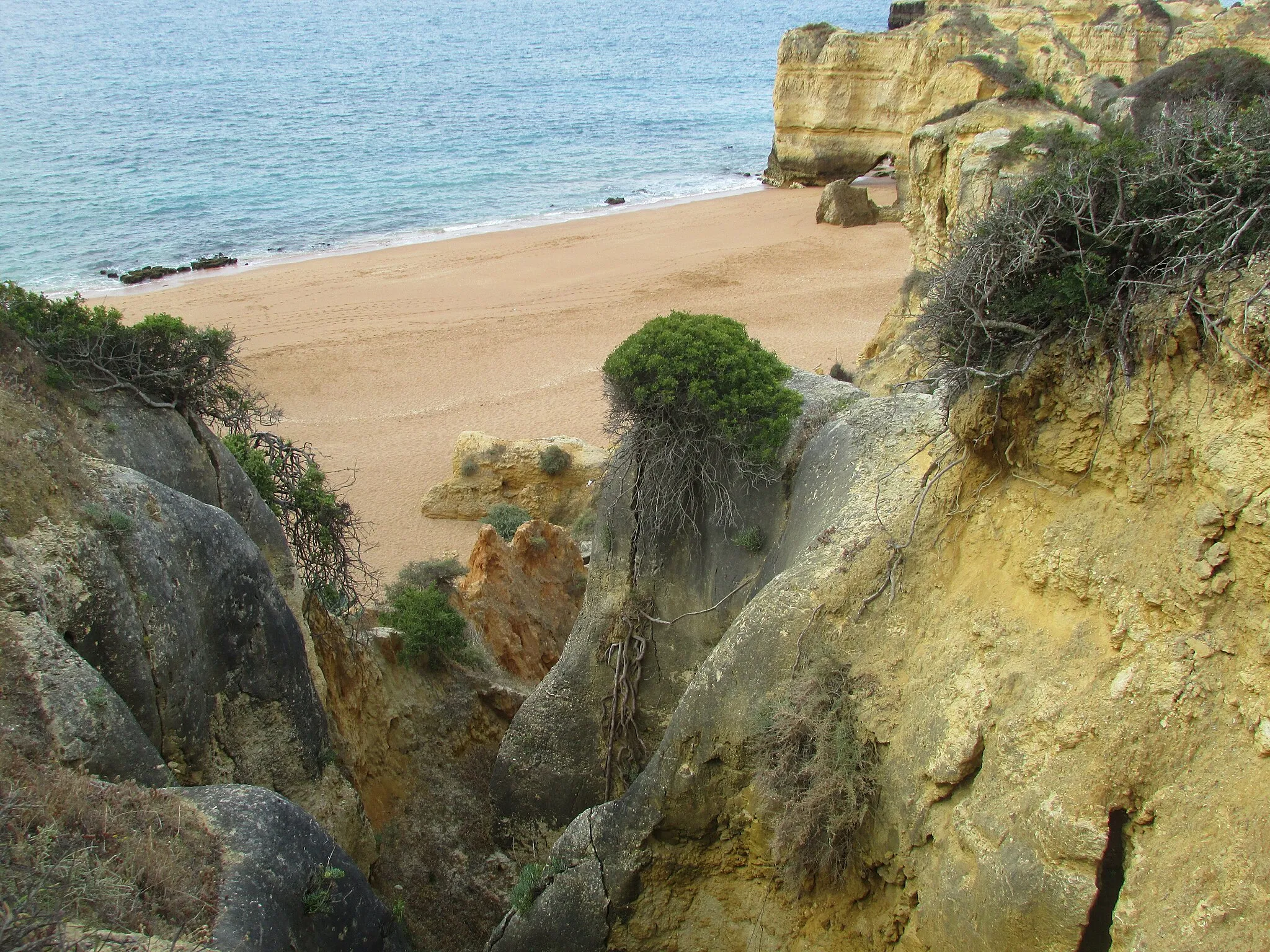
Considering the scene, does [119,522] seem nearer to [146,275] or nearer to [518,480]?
[518,480]

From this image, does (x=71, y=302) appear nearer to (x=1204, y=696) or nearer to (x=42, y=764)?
(x=42, y=764)

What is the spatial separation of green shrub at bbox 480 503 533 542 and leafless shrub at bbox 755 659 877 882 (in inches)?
484

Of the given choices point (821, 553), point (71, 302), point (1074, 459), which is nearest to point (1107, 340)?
point (1074, 459)

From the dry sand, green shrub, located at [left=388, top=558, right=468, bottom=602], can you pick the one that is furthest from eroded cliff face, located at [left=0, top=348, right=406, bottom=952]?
the dry sand

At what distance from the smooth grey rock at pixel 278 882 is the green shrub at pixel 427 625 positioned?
568cm

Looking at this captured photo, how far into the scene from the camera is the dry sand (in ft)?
84.4

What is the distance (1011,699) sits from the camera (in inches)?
270

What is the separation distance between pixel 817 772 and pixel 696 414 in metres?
4.57

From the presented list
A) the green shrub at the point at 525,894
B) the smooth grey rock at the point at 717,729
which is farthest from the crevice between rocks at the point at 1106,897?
the green shrub at the point at 525,894

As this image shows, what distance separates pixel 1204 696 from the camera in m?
5.94

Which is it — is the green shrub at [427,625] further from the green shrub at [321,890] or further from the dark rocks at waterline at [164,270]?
the dark rocks at waterline at [164,270]

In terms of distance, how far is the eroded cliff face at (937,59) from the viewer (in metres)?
41.2

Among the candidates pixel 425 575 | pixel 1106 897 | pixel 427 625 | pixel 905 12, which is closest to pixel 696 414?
pixel 427 625

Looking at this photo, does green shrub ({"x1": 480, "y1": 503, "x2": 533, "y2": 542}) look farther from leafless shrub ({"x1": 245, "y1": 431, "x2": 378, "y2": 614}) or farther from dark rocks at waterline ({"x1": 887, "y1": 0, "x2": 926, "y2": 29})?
dark rocks at waterline ({"x1": 887, "y1": 0, "x2": 926, "y2": 29})
